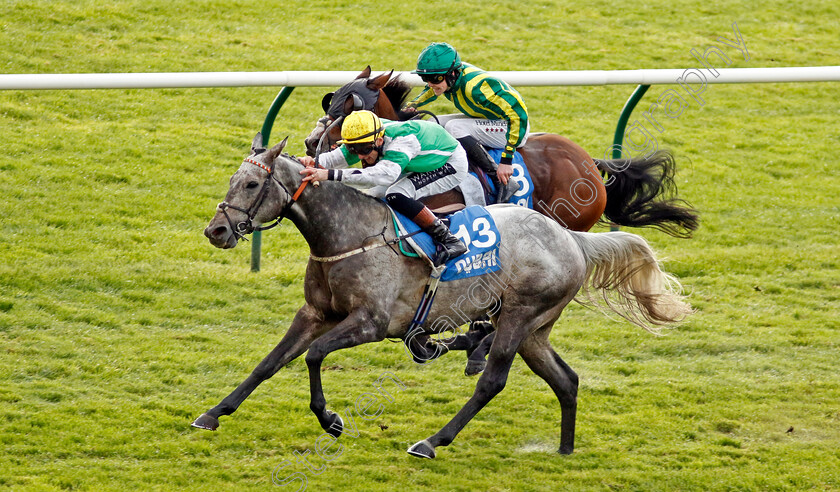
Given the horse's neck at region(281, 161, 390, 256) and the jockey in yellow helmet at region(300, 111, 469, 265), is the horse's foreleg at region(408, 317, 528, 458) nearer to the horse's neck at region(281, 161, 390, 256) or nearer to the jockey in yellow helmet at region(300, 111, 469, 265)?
the jockey in yellow helmet at region(300, 111, 469, 265)

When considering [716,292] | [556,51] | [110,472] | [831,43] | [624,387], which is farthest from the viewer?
[831,43]

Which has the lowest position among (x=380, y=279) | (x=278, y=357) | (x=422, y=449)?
(x=422, y=449)

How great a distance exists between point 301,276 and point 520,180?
109 inches

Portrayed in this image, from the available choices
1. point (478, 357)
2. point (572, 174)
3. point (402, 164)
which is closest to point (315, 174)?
point (402, 164)

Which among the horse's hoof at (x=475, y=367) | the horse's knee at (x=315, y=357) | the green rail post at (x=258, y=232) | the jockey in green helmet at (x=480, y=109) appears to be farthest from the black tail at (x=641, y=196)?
the horse's knee at (x=315, y=357)

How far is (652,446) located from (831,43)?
35.4 ft

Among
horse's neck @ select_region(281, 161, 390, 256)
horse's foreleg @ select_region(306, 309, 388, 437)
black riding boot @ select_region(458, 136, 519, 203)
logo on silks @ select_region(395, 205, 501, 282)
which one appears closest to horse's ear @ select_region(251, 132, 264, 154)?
horse's neck @ select_region(281, 161, 390, 256)

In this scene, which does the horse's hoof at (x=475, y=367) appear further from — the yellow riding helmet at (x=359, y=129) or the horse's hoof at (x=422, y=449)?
the yellow riding helmet at (x=359, y=129)

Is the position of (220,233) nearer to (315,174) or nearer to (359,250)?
(315,174)

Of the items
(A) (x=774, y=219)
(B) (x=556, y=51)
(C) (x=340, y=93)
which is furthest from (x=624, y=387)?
(B) (x=556, y=51)

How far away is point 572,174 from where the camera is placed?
21.9 feet

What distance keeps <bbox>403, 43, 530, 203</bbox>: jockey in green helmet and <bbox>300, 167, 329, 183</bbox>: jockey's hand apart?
4.43ft

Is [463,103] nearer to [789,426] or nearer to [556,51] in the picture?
[789,426]

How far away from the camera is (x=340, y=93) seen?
6.05m
